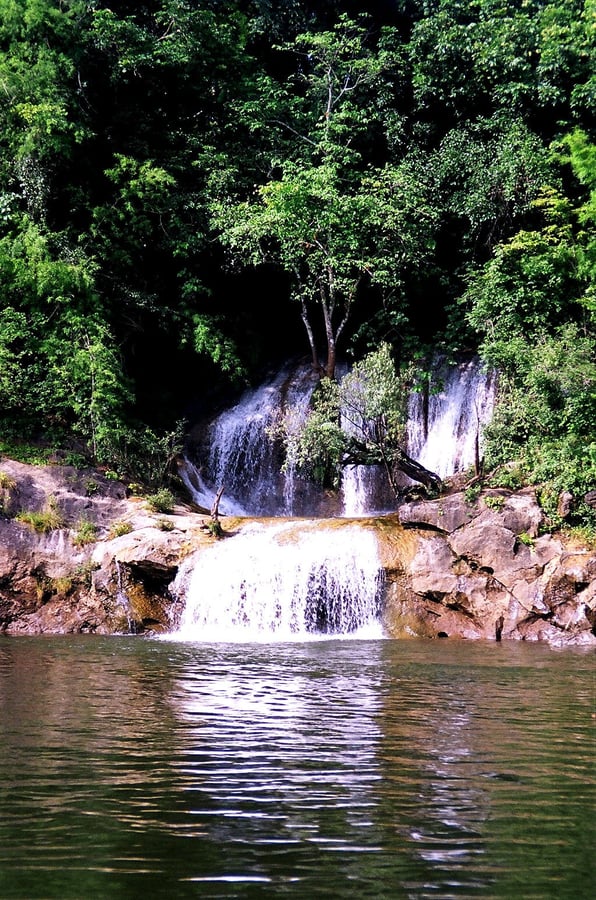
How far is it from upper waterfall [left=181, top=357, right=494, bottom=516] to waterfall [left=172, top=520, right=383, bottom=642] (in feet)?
18.1

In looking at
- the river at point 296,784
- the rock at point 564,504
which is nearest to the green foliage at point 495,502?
the rock at point 564,504

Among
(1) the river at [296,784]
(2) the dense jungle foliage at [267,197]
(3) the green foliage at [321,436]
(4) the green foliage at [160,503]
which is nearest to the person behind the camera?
(1) the river at [296,784]

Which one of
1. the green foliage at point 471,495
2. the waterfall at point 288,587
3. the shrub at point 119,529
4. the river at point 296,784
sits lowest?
the river at point 296,784

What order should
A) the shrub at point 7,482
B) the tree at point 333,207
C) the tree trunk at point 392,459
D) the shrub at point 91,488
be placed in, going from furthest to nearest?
the tree at point 333,207 → the shrub at point 91,488 → the tree trunk at point 392,459 → the shrub at point 7,482

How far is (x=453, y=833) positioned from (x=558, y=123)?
24206 mm

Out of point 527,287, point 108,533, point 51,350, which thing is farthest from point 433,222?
point 108,533

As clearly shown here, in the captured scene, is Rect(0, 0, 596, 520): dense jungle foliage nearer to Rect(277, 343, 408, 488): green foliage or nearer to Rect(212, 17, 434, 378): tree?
Rect(212, 17, 434, 378): tree

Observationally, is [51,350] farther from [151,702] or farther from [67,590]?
[151,702]

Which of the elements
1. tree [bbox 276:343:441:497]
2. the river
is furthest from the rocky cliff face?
the river

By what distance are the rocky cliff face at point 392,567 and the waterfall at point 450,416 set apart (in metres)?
5.17

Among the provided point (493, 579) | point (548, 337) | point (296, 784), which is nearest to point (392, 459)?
point (493, 579)

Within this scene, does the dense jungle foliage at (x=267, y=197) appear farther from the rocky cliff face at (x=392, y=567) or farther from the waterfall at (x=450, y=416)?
the rocky cliff face at (x=392, y=567)

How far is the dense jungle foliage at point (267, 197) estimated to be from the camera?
82.3 ft

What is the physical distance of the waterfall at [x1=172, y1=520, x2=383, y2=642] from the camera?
760 inches
